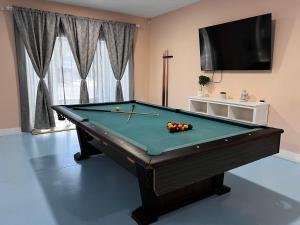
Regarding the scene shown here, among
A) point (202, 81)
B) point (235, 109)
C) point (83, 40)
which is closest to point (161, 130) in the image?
point (235, 109)

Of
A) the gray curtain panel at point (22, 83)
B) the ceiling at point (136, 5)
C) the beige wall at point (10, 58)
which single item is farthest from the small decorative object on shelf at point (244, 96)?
the gray curtain panel at point (22, 83)

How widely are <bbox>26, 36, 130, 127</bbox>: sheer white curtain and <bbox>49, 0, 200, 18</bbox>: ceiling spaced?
704 millimetres

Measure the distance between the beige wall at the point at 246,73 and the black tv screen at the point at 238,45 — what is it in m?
0.13

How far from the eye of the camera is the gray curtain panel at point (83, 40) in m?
4.40

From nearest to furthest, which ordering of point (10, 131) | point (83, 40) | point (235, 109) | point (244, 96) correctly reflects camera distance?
point (244, 96) → point (235, 109) → point (10, 131) → point (83, 40)

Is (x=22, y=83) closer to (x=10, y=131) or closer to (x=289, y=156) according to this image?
(x=10, y=131)

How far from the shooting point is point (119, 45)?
5.00 meters

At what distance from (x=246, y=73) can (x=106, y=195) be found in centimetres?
268

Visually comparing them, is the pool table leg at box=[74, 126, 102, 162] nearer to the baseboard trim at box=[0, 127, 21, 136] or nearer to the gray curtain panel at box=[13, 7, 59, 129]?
the gray curtain panel at box=[13, 7, 59, 129]

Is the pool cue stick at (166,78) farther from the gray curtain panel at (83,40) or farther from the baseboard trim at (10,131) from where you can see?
the baseboard trim at (10,131)

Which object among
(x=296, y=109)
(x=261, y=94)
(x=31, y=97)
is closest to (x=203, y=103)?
(x=261, y=94)

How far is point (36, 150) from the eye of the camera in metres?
3.36

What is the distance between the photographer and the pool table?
1342 mm

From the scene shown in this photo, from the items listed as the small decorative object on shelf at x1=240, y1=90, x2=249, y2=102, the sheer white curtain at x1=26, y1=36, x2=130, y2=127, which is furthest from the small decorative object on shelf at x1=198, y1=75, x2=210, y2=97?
the sheer white curtain at x1=26, y1=36, x2=130, y2=127
